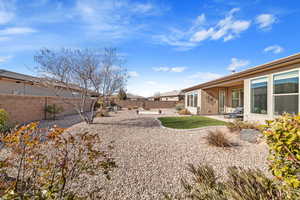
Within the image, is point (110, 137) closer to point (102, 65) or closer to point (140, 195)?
point (140, 195)

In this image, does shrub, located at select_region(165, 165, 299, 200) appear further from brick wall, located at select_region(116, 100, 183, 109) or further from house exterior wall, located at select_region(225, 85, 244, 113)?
brick wall, located at select_region(116, 100, 183, 109)

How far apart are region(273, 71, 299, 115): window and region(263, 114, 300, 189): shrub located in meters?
6.08

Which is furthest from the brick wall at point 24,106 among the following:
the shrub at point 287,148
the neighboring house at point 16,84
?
the shrub at point 287,148

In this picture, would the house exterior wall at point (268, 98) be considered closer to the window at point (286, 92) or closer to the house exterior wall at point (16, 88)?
the window at point (286, 92)

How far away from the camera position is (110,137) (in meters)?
6.47

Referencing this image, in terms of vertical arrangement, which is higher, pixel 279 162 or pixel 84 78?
pixel 84 78

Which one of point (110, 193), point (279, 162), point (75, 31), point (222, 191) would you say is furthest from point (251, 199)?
point (75, 31)

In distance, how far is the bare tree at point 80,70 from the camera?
862cm

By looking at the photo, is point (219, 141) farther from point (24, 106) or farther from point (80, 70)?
point (24, 106)

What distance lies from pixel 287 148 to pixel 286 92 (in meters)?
6.64

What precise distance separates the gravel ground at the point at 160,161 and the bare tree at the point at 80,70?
4261 mm

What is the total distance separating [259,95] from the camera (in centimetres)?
788

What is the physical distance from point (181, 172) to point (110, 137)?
3946 millimetres

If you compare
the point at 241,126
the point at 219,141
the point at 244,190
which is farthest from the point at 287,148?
the point at 241,126
